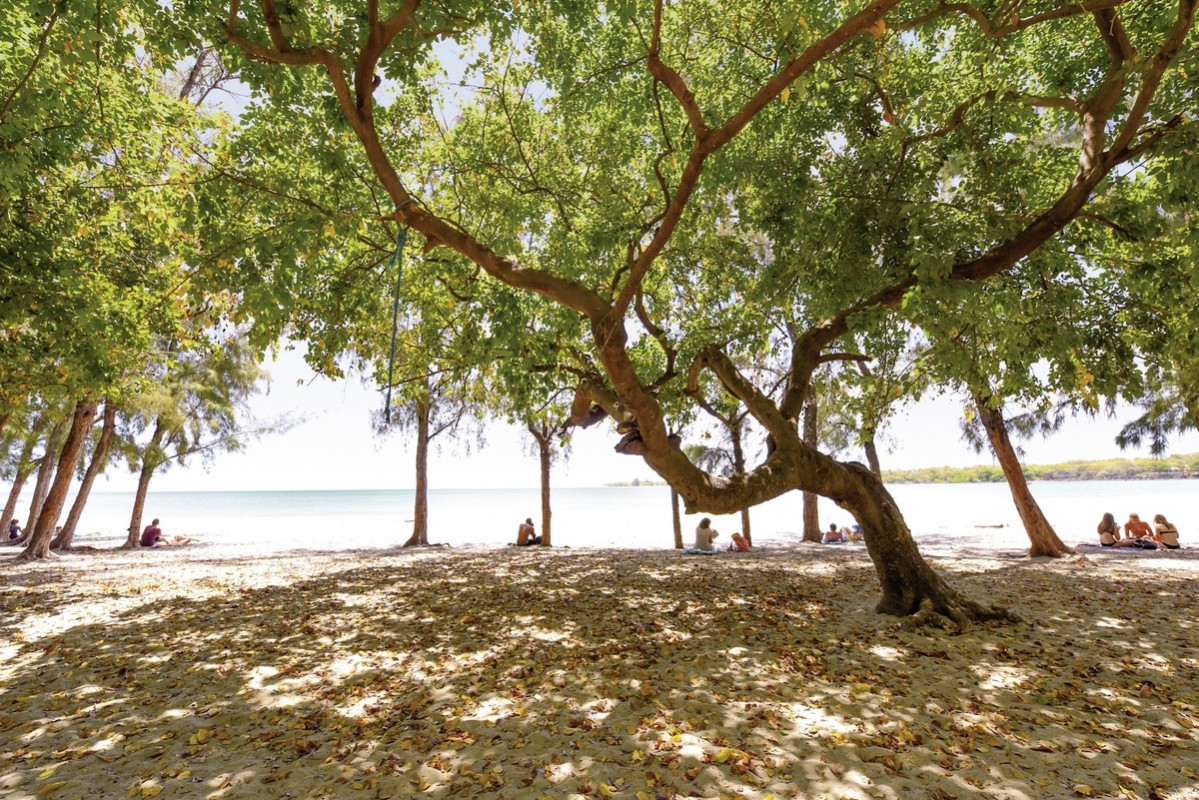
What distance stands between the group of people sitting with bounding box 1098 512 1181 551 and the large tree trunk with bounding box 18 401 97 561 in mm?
22996

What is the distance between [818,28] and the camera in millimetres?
5973

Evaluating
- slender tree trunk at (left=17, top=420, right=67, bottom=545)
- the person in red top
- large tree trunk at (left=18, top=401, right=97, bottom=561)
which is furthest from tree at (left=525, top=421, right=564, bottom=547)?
the person in red top

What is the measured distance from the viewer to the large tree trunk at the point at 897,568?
6.14m

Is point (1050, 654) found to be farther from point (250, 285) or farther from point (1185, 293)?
point (250, 285)

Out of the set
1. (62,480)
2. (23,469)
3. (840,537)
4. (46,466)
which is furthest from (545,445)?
(23,469)

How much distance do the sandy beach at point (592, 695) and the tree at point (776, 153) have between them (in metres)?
1.43

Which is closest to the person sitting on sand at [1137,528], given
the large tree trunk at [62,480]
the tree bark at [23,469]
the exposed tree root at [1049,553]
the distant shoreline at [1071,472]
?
the exposed tree root at [1049,553]

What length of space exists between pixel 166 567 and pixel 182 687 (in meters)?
8.10

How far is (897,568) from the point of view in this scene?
260 inches

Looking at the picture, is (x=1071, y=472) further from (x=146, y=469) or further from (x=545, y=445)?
(x=146, y=469)

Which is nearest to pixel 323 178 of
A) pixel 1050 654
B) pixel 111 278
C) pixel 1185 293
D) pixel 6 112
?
pixel 6 112

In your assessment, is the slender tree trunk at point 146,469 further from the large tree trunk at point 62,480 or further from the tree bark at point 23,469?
the large tree trunk at point 62,480

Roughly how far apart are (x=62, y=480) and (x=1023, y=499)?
19.9 m

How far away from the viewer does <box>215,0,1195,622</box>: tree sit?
5293 mm
